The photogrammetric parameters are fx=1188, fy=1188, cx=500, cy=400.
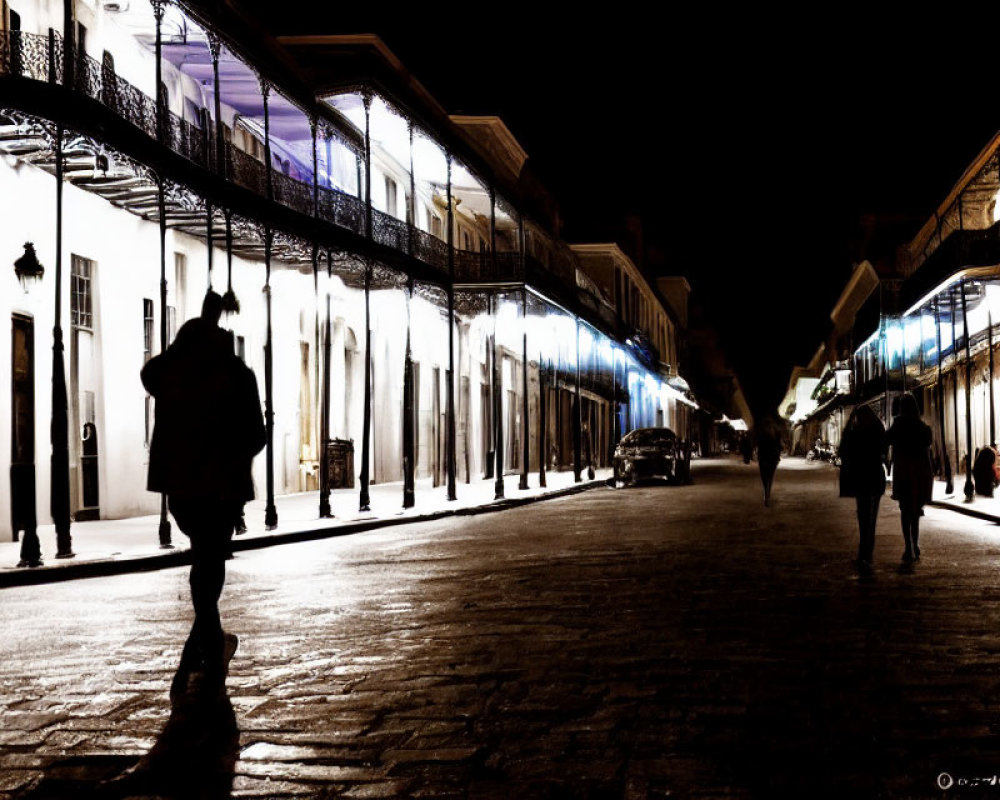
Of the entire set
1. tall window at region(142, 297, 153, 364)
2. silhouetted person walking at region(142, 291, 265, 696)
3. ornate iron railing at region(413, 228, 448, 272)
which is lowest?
silhouetted person walking at region(142, 291, 265, 696)

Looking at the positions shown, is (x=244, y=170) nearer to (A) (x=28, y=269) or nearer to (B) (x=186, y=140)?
(B) (x=186, y=140)

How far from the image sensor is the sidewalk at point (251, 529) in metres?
11.3

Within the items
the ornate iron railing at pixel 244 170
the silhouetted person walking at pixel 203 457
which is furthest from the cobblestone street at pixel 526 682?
the ornate iron railing at pixel 244 170

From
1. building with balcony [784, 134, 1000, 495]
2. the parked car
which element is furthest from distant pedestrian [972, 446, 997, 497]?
the parked car

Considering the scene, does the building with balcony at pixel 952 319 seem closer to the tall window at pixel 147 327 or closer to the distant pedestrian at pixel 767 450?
the distant pedestrian at pixel 767 450

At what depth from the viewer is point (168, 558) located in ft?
40.4

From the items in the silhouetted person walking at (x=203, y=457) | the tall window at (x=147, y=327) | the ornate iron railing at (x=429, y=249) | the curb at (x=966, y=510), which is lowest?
the curb at (x=966, y=510)

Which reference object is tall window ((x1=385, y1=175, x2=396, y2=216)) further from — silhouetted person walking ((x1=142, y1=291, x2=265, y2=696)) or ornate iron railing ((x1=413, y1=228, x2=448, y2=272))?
silhouetted person walking ((x1=142, y1=291, x2=265, y2=696))

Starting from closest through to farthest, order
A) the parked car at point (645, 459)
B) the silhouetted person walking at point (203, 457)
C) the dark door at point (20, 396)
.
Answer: the silhouetted person walking at point (203, 457), the dark door at point (20, 396), the parked car at point (645, 459)

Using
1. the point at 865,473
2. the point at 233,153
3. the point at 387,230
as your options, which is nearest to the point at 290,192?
the point at 233,153

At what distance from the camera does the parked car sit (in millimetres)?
30812

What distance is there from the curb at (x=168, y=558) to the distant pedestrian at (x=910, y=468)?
7183 mm

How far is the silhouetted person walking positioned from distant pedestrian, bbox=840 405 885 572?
6561 millimetres

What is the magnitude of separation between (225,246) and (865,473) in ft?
42.3
